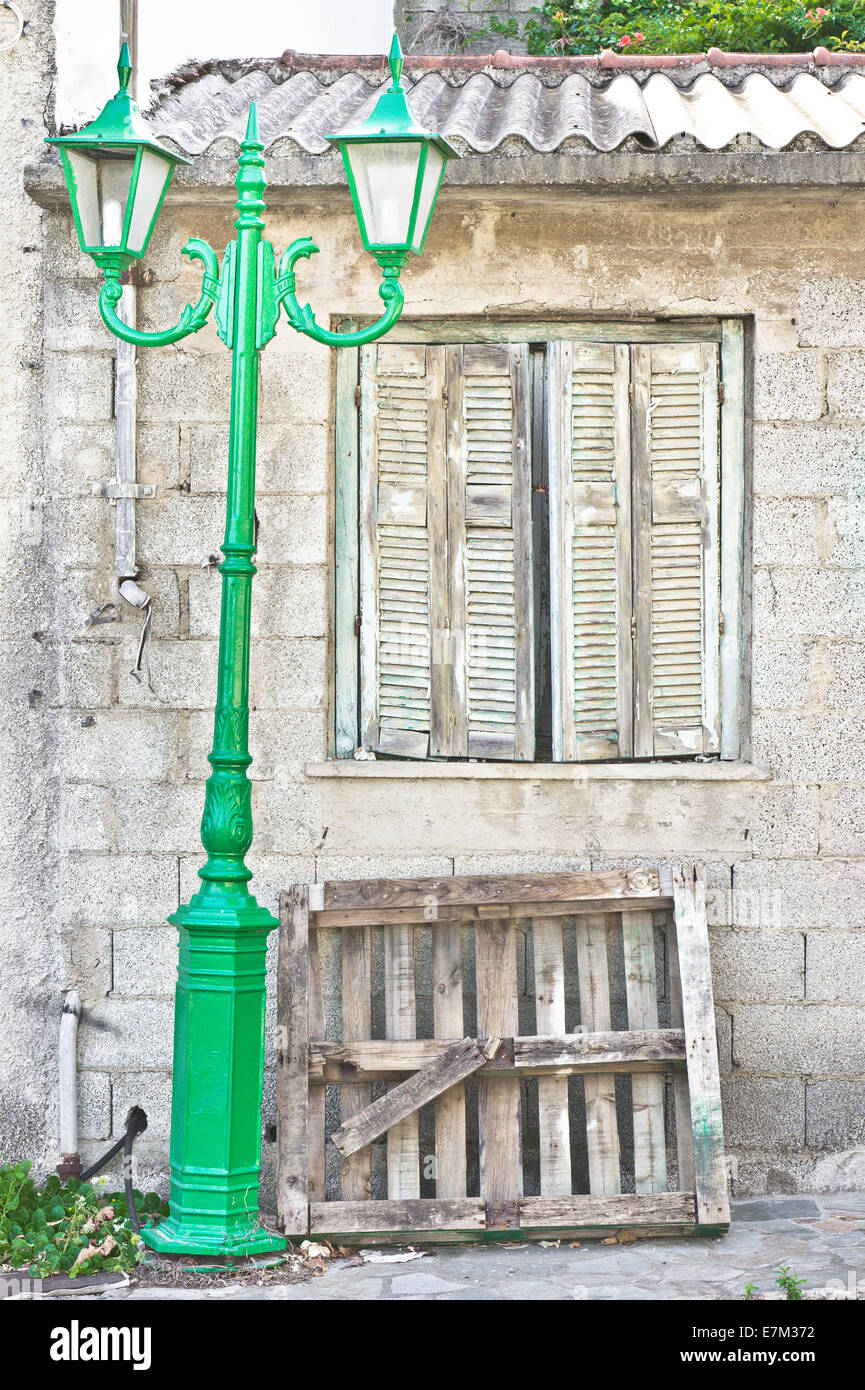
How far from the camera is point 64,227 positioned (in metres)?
5.47

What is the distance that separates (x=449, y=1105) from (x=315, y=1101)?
1.55 ft

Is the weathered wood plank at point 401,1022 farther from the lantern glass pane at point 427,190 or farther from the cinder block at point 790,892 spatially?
the lantern glass pane at point 427,190

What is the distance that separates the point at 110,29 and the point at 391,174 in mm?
2133

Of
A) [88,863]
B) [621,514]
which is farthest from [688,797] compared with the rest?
[88,863]

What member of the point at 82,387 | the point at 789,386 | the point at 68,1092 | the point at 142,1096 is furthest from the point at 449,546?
the point at 68,1092

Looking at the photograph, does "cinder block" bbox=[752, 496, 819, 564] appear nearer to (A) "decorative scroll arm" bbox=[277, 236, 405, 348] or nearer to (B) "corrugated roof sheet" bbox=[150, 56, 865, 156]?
(B) "corrugated roof sheet" bbox=[150, 56, 865, 156]

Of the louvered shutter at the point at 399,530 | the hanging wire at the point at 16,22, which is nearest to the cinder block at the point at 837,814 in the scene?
the louvered shutter at the point at 399,530

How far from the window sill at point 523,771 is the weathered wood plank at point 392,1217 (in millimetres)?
1530

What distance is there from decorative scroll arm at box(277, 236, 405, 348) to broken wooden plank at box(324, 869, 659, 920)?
1.89m

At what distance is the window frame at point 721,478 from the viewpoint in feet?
18.0

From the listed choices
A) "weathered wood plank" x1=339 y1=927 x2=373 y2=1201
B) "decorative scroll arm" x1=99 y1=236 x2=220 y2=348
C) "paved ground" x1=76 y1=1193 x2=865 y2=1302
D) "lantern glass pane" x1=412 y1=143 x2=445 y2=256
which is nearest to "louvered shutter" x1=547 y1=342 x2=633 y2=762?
"weathered wood plank" x1=339 y1=927 x2=373 y2=1201

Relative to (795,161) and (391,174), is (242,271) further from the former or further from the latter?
(795,161)

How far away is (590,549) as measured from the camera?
5.46 meters

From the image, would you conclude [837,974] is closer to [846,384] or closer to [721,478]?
[721,478]
